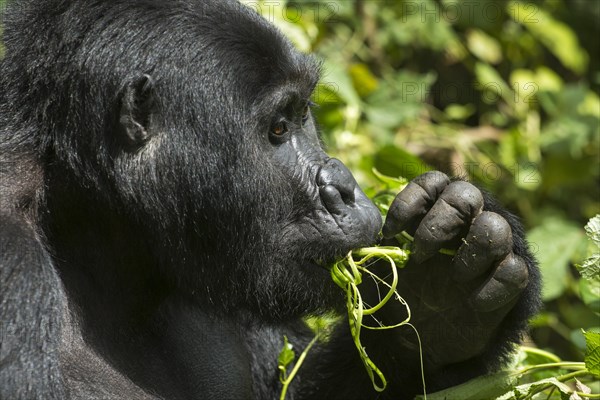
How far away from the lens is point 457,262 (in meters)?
3.53

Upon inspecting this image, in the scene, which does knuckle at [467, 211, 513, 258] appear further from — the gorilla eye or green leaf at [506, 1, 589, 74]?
green leaf at [506, 1, 589, 74]

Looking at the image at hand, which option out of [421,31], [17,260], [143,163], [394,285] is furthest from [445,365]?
[421,31]

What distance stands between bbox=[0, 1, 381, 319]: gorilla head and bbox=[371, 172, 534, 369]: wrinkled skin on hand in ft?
0.66

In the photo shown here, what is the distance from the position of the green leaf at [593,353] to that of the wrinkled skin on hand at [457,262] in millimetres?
309

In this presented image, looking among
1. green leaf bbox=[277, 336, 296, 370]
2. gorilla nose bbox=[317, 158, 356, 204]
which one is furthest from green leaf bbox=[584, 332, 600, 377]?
green leaf bbox=[277, 336, 296, 370]

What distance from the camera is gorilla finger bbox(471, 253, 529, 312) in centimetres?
353

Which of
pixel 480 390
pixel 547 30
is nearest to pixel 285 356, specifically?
pixel 480 390

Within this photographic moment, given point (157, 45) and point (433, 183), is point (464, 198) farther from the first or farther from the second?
point (157, 45)

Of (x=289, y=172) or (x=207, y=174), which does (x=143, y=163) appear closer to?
(x=207, y=174)

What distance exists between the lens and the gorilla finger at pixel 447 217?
3500mm

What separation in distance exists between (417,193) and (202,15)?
108 centimetres

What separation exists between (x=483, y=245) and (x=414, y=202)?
0.30m

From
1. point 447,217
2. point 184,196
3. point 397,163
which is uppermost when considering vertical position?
point 184,196

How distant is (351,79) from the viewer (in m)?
6.96
